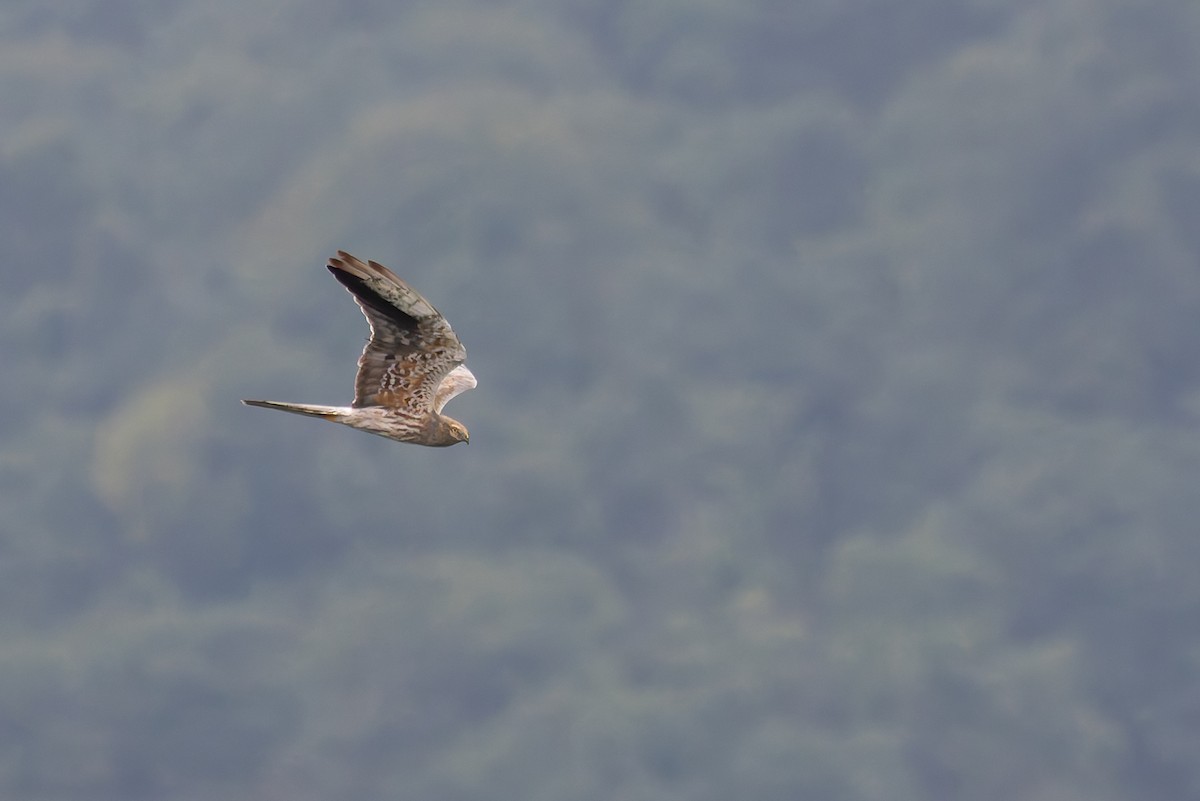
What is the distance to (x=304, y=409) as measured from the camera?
166ft

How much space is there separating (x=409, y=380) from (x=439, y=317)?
9.19ft

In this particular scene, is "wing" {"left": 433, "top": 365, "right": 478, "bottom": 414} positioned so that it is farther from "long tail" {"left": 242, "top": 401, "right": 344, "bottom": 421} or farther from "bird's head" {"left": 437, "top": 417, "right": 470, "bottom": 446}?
"long tail" {"left": 242, "top": 401, "right": 344, "bottom": 421}

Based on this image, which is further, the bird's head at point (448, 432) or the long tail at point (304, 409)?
the bird's head at point (448, 432)

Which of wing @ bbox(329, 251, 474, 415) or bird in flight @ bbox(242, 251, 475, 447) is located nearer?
wing @ bbox(329, 251, 474, 415)

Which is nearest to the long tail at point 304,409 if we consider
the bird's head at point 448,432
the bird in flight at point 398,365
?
the bird in flight at point 398,365

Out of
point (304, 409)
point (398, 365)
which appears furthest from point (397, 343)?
point (304, 409)

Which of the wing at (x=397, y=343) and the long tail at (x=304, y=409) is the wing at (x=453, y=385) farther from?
the long tail at (x=304, y=409)

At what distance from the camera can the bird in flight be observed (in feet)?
164

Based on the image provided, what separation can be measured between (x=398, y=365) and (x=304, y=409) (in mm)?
3750

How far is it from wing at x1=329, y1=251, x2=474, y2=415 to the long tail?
1.44 m

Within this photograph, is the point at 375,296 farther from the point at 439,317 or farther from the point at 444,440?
the point at 444,440

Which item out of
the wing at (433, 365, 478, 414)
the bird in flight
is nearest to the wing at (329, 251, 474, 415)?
the bird in flight

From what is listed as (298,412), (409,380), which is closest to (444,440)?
(409,380)

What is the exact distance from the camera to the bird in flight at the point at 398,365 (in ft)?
164
